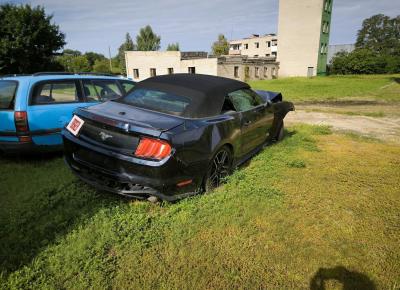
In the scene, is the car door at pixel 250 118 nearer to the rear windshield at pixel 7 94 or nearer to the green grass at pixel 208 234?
the green grass at pixel 208 234

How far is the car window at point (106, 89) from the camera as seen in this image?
538cm

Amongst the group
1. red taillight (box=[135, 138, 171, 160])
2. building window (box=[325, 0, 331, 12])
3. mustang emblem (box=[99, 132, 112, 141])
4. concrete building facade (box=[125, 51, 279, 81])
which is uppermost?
building window (box=[325, 0, 331, 12])

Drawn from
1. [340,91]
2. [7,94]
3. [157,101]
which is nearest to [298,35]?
[340,91]

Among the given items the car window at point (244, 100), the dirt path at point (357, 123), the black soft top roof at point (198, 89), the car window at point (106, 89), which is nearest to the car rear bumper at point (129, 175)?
the black soft top roof at point (198, 89)

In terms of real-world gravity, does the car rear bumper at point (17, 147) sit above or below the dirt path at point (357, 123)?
above

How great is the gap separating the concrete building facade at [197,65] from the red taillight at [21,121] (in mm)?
29981

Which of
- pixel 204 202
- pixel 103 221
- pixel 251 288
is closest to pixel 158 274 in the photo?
pixel 251 288

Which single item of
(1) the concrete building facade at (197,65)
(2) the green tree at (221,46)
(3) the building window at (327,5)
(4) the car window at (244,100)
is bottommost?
(4) the car window at (244,100)

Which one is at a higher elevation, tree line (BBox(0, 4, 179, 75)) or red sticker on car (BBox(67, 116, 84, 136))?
tree line (BBox(0, 4, 179, 75))

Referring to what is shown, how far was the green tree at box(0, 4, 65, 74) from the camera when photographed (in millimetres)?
31828

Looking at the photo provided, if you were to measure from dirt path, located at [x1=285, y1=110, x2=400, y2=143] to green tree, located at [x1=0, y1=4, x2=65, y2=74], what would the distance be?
33.7 metres

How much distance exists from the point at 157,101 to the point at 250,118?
1.54m

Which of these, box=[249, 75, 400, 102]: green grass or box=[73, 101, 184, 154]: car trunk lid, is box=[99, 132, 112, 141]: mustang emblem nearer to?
box=[73, 101, 184, 154]: car trunk lid

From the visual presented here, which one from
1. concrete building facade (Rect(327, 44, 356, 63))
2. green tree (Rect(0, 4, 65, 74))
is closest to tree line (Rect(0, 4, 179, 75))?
green tree (Rect(0, 4, 65, 74))
